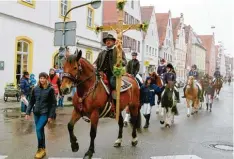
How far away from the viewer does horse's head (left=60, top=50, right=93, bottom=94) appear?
6059mm

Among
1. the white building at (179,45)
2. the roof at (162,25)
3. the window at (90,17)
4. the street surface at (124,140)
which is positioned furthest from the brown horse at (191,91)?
the white building at (179,45)

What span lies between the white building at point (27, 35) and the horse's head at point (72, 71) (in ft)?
39.9

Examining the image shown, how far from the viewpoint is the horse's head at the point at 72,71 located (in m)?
6.06

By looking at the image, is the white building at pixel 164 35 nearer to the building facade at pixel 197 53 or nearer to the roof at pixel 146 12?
the roof at pixel 146 12

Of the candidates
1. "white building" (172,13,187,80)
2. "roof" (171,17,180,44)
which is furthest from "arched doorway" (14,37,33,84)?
"roof" (171,17,180,44)

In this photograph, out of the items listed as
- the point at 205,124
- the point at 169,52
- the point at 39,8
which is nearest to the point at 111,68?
the point at 205,124

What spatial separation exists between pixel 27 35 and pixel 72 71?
14.4 metres

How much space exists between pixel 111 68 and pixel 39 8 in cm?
1487

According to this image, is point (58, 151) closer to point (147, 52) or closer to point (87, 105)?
point (87, 105)

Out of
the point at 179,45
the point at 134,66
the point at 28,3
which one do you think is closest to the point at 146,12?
the point at 179,45

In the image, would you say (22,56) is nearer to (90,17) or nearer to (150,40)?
(90,17)

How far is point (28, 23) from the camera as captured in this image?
19734mm

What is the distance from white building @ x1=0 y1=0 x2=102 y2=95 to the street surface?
20.9 feet

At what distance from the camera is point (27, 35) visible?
1967cm
